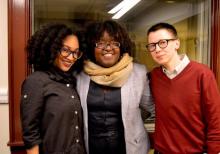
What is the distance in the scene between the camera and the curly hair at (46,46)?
1.58m

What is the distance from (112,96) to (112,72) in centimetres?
16

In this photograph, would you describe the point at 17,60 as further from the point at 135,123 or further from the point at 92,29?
the point at 135,123

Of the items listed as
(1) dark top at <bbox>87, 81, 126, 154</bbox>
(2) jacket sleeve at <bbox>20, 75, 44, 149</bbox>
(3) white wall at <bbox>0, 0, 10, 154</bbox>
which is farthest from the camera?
(3) white wall at <bbox>0, 0, 10, 154</bbox>

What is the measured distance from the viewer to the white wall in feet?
6.85

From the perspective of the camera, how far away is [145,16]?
7.54ft

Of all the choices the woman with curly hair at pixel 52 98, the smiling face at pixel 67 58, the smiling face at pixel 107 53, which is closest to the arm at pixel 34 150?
the woman with curly hair at pixel 52 98

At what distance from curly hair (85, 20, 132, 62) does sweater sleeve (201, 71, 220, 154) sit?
58 cm

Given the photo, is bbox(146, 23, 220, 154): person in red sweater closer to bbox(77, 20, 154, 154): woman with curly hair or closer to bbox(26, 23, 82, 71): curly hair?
bbox(77, 20, 154, 154): woman with curly hair

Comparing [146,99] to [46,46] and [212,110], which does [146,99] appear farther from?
[46,46]

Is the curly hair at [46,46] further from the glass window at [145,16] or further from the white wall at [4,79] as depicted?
the white wall at [4,79]

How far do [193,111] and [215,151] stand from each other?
0.24 metres

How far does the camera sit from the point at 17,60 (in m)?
2.05

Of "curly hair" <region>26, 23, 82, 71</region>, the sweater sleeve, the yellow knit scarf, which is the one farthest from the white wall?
the sweater sleeve

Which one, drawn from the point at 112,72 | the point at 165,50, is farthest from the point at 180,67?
the point at 112,72
